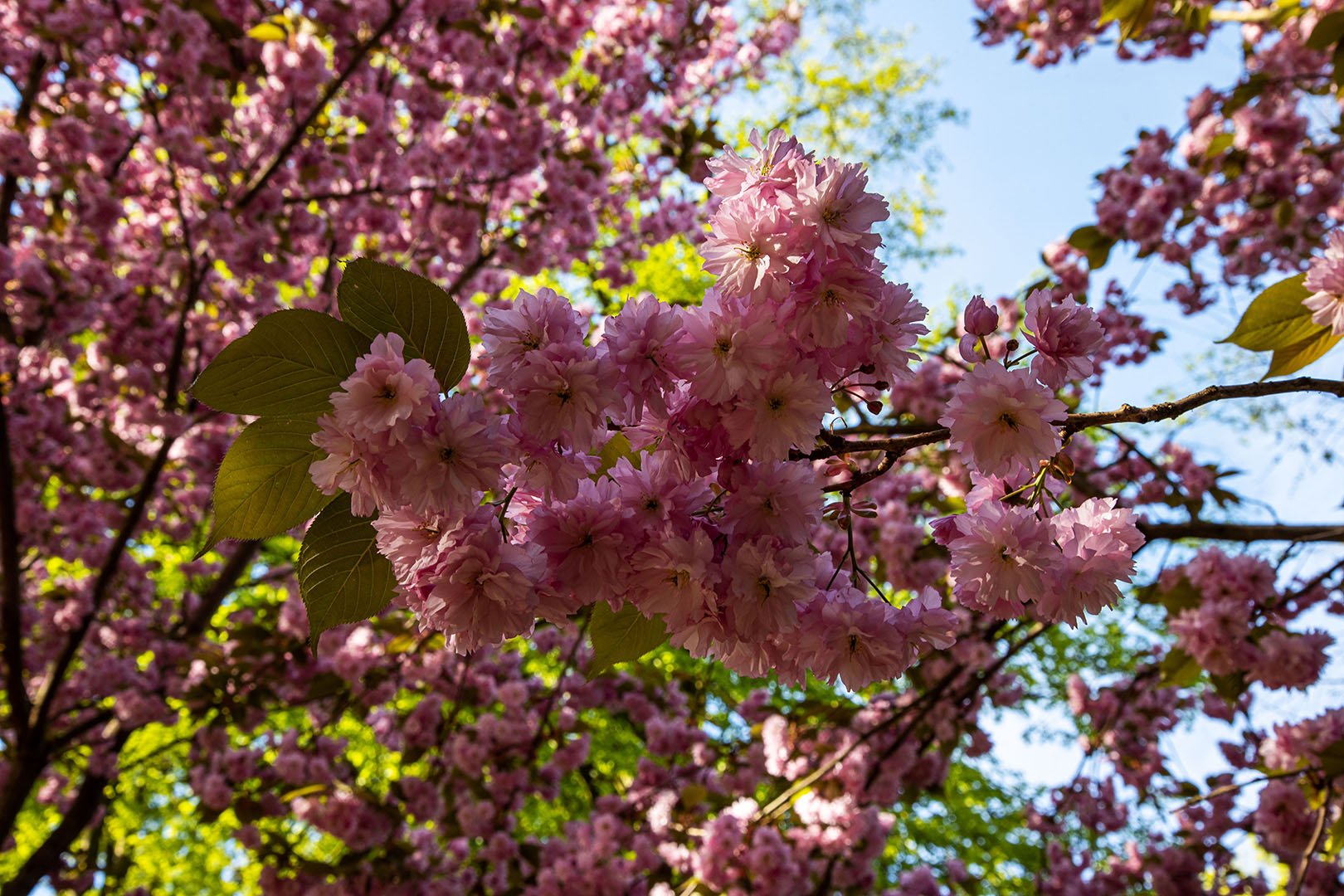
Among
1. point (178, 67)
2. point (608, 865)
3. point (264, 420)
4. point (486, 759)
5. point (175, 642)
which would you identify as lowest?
point (264, 420)

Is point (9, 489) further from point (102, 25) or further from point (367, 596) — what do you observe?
point (367, 596)

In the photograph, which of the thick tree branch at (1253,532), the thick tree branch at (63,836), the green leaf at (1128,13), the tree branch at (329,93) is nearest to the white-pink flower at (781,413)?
the thick tree branch at (1253,532)

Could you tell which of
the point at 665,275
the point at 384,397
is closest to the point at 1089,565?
the point at 384,397

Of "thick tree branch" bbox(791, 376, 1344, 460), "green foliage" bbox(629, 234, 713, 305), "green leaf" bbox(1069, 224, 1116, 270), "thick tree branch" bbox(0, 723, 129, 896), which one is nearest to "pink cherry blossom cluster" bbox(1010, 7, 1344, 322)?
"green leaf" bbox(1069, 224, 1116, 270)

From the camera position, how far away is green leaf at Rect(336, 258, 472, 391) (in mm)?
1008

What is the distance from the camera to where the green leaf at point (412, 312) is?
1.01 m

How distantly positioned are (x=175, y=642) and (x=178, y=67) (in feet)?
12.4

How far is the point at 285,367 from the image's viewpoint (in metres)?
0.98

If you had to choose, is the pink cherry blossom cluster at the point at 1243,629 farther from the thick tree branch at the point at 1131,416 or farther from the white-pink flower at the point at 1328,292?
the thick tree branch at the point at 1131,416

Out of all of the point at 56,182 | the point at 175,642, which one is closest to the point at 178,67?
the point at 56,182

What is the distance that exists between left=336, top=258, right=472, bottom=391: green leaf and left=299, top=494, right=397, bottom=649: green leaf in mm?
220

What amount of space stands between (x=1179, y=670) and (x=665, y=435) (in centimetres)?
243

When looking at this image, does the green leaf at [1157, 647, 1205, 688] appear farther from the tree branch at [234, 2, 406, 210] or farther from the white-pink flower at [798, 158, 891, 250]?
the tree branch at [234, 2, 406, 210]

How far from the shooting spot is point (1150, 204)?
5.36 metres
